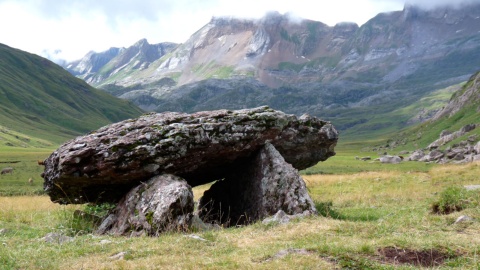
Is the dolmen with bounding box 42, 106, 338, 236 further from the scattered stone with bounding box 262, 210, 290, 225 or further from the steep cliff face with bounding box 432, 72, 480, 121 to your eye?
the steep cliff face with bounding box 432, 72, 480, 121

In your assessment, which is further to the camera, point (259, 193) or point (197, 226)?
point (259, 193)

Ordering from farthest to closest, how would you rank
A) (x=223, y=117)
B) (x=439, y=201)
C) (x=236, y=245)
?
(x=223, y=117) < (x=439, y=201) < (x=236, y=245)

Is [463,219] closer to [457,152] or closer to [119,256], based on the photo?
[119,256]

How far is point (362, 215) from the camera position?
1798 cm

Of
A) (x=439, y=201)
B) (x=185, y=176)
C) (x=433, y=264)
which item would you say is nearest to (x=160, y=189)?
(x=185, y=176)

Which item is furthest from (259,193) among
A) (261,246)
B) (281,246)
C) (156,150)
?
(281,246)

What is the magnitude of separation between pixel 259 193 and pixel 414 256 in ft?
31.7

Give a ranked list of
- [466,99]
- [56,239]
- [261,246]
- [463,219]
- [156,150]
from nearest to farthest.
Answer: [261,246]
[56,239]
[463,219]
[156,150]
[466,99]

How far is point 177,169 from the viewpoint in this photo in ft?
59.0

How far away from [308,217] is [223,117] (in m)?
6.96

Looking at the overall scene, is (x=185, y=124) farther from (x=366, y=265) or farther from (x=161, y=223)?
(x=366, y=265)

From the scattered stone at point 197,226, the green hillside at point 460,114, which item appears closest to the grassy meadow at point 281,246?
the scattered stone at point 197,226

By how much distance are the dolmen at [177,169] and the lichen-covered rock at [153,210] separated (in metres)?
0.04

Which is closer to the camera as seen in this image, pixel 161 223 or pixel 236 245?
pixel 236 245
